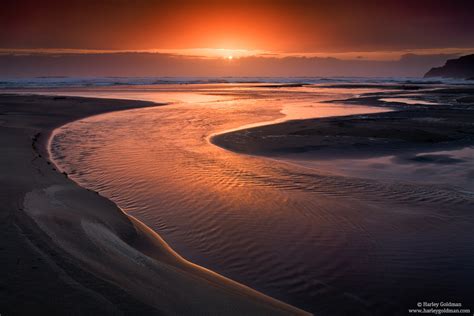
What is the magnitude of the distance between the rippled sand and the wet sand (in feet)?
1.65

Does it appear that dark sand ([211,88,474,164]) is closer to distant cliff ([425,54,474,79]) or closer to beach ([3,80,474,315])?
beach ([3,80,474,315])

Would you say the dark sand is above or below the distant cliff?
below

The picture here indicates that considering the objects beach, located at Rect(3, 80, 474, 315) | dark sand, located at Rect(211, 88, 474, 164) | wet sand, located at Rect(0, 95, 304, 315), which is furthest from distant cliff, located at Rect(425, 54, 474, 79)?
wet sand, located at Rect(0, 95, 304, 315)

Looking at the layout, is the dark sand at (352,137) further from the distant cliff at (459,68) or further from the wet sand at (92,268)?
the distant cliff at (459,68)

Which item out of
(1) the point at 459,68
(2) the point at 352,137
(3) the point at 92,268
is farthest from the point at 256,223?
(1) the point at 459,68

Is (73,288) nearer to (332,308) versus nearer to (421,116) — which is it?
(332,308)

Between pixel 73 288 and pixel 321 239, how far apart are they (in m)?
3.89

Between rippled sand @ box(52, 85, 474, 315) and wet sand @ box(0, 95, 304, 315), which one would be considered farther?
rippled sand @ box(52, 85, 474, 315)

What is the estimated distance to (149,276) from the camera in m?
4.48

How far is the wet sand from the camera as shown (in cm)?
367

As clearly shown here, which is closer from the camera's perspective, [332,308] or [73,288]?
[73,288]

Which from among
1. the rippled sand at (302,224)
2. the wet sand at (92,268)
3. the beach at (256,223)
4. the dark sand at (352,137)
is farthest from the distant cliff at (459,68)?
the wet sand at (92,268)

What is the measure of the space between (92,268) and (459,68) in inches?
7657

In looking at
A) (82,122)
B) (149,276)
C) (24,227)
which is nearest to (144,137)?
(82,122)
